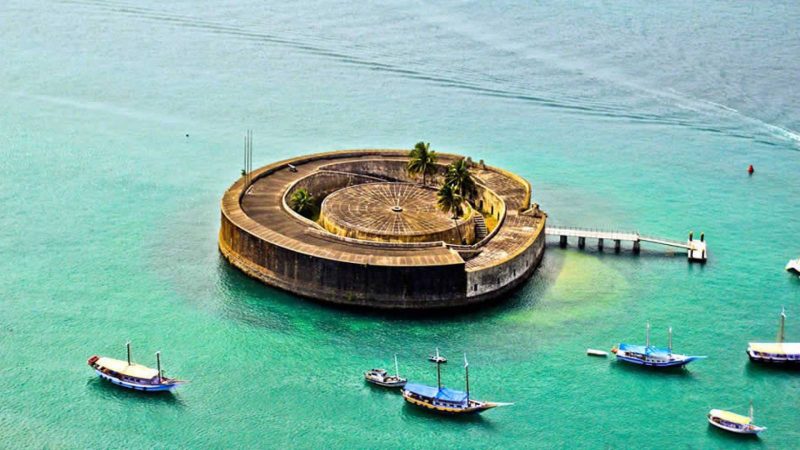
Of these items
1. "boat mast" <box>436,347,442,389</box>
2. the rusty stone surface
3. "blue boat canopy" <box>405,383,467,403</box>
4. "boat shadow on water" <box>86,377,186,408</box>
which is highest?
the rusty stone surface

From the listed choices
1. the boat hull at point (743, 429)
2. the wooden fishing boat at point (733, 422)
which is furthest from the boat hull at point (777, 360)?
the boat hull at point (743, 429)

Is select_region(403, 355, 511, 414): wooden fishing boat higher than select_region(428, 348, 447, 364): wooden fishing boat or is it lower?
lower

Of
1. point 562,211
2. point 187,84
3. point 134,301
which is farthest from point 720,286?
point 187,84

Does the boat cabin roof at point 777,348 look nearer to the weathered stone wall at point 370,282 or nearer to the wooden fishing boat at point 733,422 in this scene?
the wooden fishing boat at point 733,422

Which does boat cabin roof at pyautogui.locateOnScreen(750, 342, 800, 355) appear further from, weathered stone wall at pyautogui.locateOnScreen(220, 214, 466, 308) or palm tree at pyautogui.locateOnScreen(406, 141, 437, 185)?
palm tree at pyautogui.locateOnScreen(406, 141, 437, 185)

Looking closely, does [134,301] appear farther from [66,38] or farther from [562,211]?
[66,38]

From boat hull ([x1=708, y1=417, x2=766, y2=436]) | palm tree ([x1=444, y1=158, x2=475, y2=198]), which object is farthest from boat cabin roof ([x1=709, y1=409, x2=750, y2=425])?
palm tree ([x1=444, y1=158, x2=475, y2=198])

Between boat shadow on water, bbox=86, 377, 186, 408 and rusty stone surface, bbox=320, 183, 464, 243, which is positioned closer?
boat shadow on water, bbox=86, 377, 186, 408
